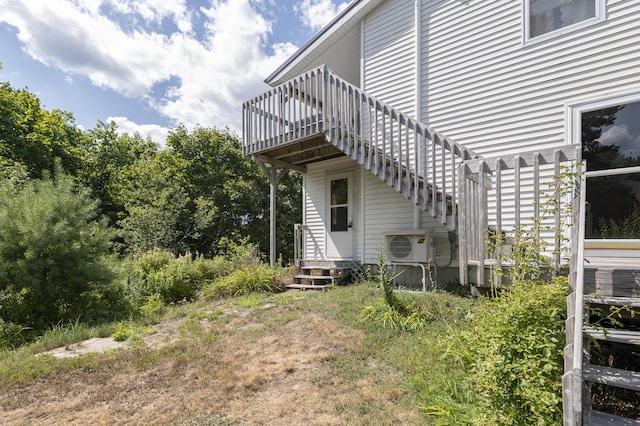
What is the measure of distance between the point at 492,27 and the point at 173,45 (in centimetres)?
993

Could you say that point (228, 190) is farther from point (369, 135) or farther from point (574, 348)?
point (574, 348)

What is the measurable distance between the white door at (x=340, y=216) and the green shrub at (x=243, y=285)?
1820mm

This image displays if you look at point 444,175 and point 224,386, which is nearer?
point 224,386

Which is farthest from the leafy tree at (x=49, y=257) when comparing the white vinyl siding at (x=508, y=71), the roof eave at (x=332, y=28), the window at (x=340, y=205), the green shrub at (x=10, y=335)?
the white vinyl siding at (x=508, y=71)

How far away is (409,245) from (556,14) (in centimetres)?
439

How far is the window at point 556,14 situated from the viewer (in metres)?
4.59

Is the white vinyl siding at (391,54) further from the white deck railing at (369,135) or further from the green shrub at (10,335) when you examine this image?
the green shrub at (10,335)

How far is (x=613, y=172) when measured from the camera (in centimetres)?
426

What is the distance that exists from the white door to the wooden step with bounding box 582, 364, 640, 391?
5.78 metres

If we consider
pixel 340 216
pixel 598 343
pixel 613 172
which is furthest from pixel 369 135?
pixel 598 343

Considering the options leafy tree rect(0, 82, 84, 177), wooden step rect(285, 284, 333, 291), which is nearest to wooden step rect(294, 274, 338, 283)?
wooden step rect(285, 284, 333, 291)

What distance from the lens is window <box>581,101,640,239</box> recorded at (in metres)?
4.12

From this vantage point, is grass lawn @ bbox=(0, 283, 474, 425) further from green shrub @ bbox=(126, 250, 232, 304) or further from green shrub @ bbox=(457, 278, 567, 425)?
green shrub @ bbox=(126, 250, 232, 304)

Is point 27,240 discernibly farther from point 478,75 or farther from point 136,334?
point 478,75
